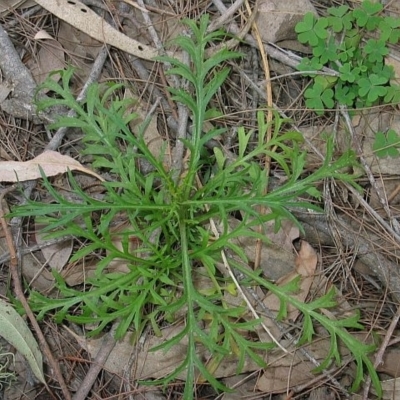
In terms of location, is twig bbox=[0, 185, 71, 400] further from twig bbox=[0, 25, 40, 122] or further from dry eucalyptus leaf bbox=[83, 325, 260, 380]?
twig bbox=[0, 25, 40, 122]

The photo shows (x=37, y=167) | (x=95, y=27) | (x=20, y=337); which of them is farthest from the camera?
(x=95, y=27)

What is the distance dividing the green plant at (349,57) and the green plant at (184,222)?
322mm

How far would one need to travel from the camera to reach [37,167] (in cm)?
294

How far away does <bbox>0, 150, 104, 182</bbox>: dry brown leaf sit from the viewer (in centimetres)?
294

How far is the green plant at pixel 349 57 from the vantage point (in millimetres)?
3049

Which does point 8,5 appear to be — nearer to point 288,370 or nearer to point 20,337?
point 20,337

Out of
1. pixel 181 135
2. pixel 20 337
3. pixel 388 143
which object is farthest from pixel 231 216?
pixel 20 337

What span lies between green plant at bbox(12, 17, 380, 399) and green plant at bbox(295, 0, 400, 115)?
0.32 meters

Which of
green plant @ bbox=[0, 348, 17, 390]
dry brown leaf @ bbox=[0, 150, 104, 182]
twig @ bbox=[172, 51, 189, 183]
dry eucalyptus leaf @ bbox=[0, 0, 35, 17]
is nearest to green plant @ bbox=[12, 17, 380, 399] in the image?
twig @ bbox=[172, 51, 189, 183]

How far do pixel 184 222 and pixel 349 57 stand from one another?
1152 millimetres

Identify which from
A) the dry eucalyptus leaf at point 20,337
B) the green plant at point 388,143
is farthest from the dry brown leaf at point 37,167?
the green plant at point 388,143

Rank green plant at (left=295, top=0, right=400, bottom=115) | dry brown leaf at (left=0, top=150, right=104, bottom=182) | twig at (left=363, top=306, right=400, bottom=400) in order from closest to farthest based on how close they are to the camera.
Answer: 1. twig at (left=363, top=306, right=400, bottom=400)
2. dry brown leaf at (left=0, top=150, right=104, bottom=182)
3. green plant at (left=295, top=0, right=400, bottom=115)

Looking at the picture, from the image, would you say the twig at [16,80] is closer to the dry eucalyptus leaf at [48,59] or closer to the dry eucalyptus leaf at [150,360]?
the dry eucalyptus leaf at [48,59]

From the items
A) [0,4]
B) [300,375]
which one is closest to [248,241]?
[300,375]
